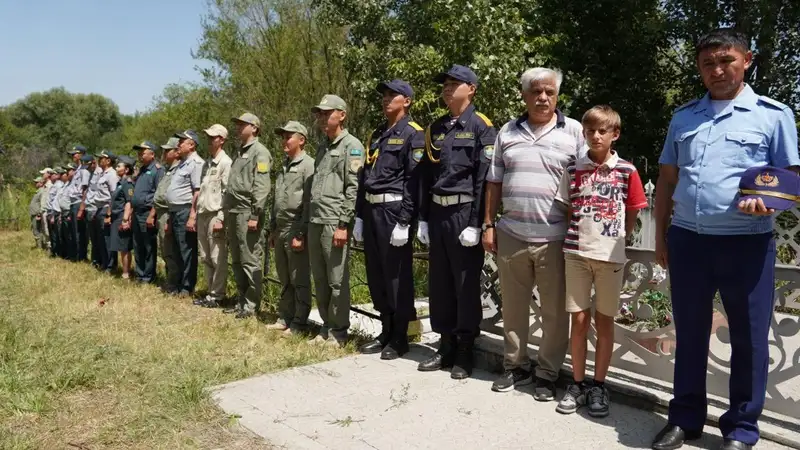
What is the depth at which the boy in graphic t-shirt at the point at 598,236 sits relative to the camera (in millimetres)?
3572

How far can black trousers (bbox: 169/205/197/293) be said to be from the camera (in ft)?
24.9

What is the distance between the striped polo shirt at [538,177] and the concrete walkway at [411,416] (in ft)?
3.38

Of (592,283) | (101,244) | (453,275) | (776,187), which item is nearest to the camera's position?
(776,187)

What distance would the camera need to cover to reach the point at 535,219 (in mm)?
3873

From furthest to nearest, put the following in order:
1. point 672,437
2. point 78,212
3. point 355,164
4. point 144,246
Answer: point 78,212 < point 144,246 < point 355,164 < point 672,437

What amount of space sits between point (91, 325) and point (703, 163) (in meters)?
5.48

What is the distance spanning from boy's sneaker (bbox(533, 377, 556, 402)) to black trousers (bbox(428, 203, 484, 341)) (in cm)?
62

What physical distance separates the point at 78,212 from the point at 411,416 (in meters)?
8.96

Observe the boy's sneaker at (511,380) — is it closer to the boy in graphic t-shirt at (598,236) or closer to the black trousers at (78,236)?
the boy in graphic t-shirt at (598,236)

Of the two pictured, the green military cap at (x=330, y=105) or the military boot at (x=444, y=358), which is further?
the green military cap at (x=330, y=105)

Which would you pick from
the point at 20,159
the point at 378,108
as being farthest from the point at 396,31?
the point at 20,159

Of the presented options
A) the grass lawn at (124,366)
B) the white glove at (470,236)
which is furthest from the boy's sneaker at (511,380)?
the grass lawn at (124,366)

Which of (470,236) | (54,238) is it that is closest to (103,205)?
(54,238)

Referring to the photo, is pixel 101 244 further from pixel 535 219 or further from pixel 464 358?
pixel 535 219
